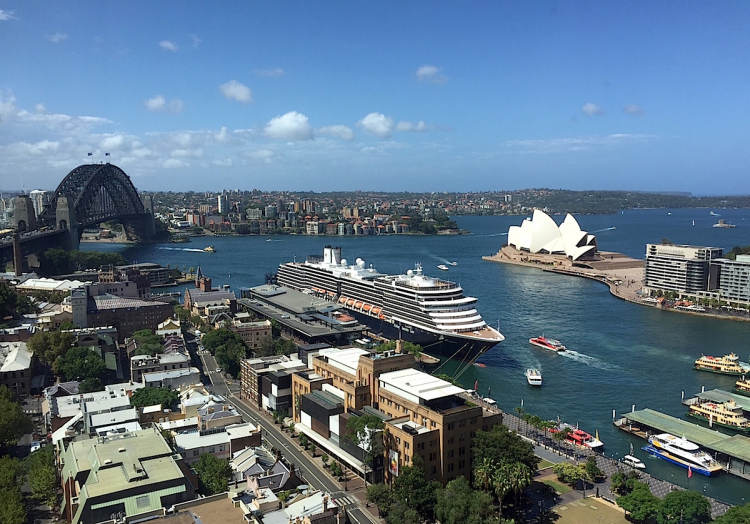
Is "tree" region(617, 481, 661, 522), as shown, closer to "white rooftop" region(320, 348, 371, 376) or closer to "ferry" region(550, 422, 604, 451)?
"ferry" region(550, 422, 604, 451)

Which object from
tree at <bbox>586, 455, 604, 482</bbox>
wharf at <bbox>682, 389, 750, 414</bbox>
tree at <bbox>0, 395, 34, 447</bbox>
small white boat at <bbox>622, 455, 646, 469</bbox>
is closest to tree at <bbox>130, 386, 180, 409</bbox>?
tree at <bbox>0, 395, 34, 447</bbox>

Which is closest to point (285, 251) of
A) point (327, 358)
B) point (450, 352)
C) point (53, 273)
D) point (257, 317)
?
point (53, 273)

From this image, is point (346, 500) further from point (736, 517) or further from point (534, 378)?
point (534, 378)

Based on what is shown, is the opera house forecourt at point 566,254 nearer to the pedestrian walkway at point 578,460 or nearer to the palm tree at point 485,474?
the pedestrian walkway at point 578,460

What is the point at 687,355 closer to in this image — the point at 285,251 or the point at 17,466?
the point at 17,466

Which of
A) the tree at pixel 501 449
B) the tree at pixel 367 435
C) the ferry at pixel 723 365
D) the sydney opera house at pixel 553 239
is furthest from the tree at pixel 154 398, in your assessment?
the sydney opera house at pixel 553 239
